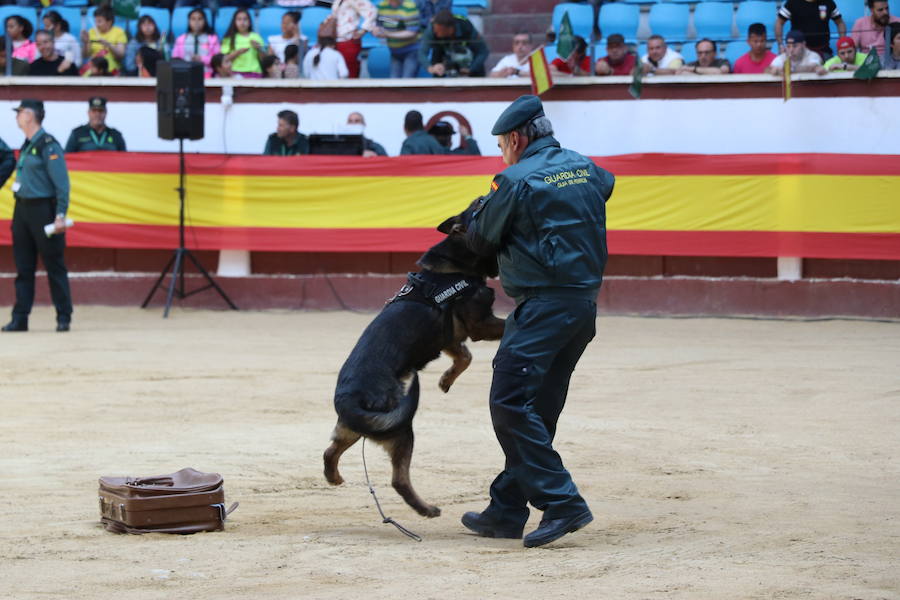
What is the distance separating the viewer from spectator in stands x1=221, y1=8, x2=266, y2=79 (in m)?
16.8

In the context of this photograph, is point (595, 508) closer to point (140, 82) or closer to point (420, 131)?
point (420, 131)

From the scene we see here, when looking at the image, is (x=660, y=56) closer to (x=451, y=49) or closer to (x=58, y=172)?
(x=451, y=49)

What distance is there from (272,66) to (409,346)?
11075 mm

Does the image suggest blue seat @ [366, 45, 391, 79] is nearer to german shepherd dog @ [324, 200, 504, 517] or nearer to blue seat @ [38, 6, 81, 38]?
blue seat @ [38, 6, 81, 38]

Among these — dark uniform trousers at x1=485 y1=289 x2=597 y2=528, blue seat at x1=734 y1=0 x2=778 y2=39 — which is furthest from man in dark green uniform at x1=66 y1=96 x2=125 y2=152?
dark uniform trousers at x1=485 y1=289 x2=597 y2=528

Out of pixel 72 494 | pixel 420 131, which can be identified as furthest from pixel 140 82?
pixel 72 494

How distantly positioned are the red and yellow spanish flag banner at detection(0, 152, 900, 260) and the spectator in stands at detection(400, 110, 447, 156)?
224 mm

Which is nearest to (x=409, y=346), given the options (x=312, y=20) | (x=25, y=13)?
(x=312, y=20)

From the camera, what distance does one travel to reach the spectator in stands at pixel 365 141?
617 inches

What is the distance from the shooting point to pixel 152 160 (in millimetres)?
15797

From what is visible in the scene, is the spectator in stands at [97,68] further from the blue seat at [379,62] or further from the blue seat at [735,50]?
the blue seat at [735,50]

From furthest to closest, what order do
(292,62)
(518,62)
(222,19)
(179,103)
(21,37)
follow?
1. (222,19)
2. (21,37)
3. (292,62)
4. (518,62)
5. (179,103)

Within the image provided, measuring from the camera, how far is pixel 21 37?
698 inches

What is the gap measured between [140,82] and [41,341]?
455cm
